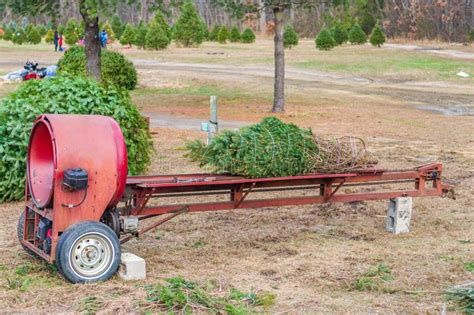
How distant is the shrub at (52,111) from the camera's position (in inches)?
424

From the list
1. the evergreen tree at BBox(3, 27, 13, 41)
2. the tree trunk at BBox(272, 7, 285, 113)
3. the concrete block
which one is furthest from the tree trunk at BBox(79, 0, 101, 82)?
the evergreen tree at BBox(3, 27, 13, 41)

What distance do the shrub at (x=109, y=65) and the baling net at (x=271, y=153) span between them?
16932 mm

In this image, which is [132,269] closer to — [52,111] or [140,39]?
[52,111]

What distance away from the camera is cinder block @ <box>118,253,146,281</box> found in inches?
285

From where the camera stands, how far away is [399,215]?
30.9 ft

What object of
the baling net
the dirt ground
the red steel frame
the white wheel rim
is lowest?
the dirt ground

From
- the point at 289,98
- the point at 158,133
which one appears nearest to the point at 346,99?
the point at 289,98

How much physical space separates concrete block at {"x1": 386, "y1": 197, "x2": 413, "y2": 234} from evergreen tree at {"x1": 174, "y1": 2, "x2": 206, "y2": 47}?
42055mm

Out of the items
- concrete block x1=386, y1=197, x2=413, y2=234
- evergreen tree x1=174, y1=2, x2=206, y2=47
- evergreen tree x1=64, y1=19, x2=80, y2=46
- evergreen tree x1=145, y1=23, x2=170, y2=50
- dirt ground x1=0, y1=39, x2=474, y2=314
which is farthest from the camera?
evergreen tree x1=64, y1=19, x2=80, y2=46

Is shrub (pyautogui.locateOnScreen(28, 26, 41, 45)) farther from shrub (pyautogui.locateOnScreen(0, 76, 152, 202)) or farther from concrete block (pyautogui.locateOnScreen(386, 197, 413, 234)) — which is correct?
concrete block (pyautogui.locateOnScreen(386, 197, 413, 234))

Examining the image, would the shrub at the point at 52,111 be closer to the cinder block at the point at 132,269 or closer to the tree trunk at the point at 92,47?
the cinder block at the point at 132,269

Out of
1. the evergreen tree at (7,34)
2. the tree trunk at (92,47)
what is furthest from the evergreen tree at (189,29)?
the tree trunk at (92,47)

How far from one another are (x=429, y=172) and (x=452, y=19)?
50153 mm

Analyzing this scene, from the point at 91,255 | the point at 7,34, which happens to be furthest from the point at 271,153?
the point at 7,34
